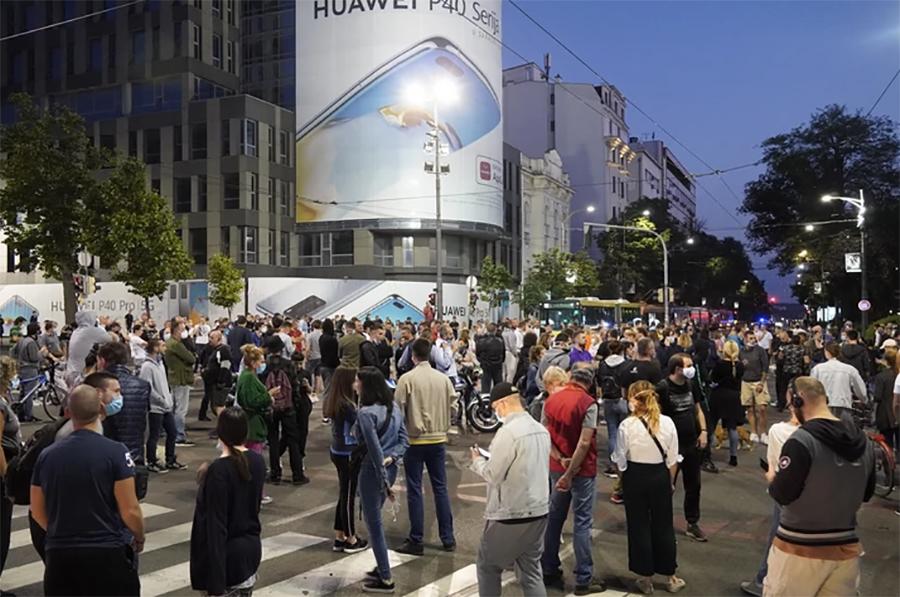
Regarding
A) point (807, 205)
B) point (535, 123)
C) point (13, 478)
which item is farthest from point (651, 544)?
point (535, 123)

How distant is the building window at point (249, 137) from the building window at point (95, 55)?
14.5 meters

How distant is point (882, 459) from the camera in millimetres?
8844

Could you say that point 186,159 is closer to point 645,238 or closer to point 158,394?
point 645,238

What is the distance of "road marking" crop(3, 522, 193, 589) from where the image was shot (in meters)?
6.46

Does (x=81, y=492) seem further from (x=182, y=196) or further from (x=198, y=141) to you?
(x=182, y=196)

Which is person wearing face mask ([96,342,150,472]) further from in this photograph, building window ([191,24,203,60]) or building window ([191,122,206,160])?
building window ([191,24,203,60])

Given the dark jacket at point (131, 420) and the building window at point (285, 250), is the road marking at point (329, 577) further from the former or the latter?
the building window at point (285, 250)

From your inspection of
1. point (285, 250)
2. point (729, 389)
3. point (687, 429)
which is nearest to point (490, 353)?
point (729, 389)

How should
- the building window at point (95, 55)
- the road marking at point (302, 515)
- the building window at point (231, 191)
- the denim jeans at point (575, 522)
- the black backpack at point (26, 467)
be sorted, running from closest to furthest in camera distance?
1. the black backpack at point (26, 467)
2. the denim jeans at point (575, 522)
3. the road marking at point (302, 515)
4. the building window at point (231, 191)
5. the building window at point (95, 55)

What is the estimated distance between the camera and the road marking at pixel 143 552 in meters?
6.46

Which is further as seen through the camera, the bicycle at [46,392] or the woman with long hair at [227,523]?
the bicycle at [46,392]

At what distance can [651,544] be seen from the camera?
6344mm

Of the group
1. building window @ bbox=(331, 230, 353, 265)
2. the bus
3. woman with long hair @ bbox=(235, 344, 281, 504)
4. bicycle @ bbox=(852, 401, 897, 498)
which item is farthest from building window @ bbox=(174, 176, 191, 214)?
bicycle @ bbox=(852, 401, 897, 498)

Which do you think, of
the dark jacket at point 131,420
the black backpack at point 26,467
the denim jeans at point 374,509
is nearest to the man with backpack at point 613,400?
the denim jeans at point 374,509
